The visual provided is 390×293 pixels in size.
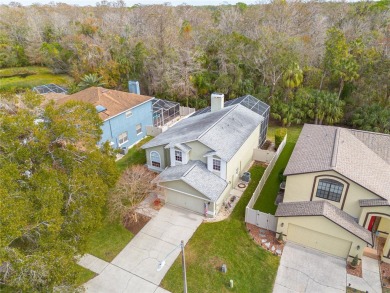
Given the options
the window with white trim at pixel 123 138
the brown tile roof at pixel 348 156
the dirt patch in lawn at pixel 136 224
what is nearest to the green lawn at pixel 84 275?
the dirt patch in lawn at pixel 136 224

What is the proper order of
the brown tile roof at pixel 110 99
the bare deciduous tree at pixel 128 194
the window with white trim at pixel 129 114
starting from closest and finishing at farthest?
the bare deciduous tree at pixel 128 194
the brown tile roof at pixel 110 99
the window with white trim at pixel 129 114

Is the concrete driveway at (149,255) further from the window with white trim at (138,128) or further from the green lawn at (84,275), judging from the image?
the window with white trim at (138,128)

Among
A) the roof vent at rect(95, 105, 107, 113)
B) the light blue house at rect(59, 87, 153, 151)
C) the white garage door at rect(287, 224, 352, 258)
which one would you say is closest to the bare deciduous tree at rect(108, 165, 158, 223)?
the light blue house at rect(59, 87, 153, 151)

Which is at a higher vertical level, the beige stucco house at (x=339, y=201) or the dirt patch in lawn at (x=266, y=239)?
the beige stucco house at (x=339, y=201)

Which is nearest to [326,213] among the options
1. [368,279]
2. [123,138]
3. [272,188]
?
[368,279]

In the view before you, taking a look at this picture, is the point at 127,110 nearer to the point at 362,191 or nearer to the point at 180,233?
the point at 180,233

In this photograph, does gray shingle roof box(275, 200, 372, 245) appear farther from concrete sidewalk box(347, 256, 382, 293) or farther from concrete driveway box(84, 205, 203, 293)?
concrete driveway box(84, 205, 203, 293)
